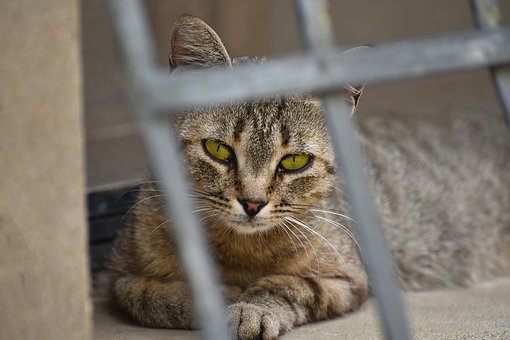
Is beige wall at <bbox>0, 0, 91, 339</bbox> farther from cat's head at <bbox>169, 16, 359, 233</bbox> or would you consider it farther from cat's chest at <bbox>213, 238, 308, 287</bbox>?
cat's chest at <bbox>213, 238, 308, 287</bbox>

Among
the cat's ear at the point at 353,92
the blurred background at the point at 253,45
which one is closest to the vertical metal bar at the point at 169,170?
the cat's ear at the point at 353,92

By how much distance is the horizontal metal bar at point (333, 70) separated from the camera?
1.75 meters

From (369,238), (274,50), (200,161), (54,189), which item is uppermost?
(274,50)

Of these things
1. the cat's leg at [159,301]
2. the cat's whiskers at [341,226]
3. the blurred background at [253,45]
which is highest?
the blurred background at [253,45]

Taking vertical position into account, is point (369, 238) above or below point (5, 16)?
below

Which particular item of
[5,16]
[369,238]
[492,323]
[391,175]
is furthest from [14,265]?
[391,175]

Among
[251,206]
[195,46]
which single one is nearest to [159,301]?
[251,206]

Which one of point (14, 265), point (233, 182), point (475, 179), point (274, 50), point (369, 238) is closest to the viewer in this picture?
point (369, 238)

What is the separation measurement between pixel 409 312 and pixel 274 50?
2.42 metres

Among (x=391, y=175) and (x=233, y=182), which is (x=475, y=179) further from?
(x=233, y=182)

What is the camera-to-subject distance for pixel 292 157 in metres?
2.93

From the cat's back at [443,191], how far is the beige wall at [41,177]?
210cm

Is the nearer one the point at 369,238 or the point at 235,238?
the point at 369,238

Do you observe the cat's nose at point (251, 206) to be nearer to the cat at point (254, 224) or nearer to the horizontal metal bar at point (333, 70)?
the cat at point (254, 224)
